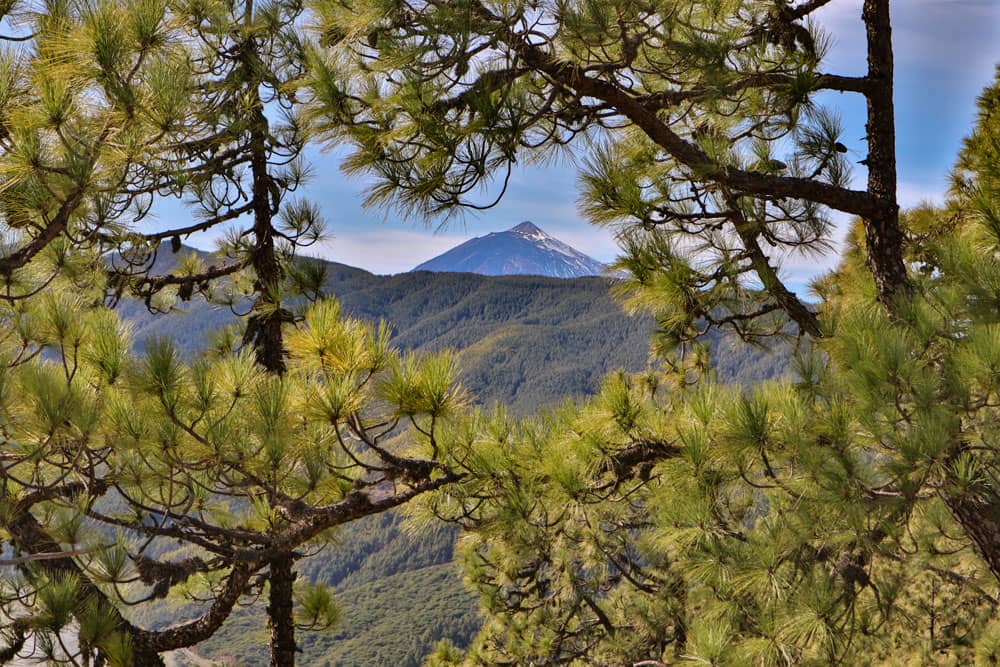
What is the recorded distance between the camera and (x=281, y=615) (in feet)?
11.4

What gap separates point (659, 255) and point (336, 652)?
41752 mm

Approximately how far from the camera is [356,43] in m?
2.00

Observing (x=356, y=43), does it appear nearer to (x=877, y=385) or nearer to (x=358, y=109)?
(x=358, y=109)

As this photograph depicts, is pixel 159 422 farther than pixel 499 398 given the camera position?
No

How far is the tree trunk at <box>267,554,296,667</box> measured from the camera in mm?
3410

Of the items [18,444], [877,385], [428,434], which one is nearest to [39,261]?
[18,444]

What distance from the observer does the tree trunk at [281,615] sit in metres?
3.41

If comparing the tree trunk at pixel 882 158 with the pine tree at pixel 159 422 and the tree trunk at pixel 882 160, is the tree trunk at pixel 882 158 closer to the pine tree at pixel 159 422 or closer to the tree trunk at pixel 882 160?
the tree trunk at pixel 882 160

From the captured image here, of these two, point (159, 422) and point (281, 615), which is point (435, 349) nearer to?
point (159, 422)

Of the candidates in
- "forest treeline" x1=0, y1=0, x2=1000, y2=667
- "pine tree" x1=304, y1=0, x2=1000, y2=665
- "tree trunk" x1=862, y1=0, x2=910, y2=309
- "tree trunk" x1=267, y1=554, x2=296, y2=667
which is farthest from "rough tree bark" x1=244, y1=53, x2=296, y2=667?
"tree trunk" x1=862, y1=0, x2=910, y2=309

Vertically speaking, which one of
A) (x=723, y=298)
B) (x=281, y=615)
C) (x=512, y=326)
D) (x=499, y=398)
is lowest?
(x=281, y=615)

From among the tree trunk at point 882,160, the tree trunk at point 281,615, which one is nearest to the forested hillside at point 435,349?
the tree trunk at point 281,615

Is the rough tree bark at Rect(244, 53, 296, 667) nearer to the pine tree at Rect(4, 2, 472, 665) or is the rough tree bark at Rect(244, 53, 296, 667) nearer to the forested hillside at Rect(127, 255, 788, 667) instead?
the forested hillside at Rect(127, 255, 788, 667)

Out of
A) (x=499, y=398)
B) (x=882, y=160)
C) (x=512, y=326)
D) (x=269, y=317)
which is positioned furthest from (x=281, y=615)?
(x=512, y=326)
